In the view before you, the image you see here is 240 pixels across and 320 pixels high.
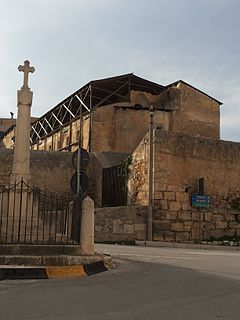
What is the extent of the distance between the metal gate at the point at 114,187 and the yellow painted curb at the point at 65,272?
1431 cm

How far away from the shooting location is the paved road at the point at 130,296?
5.18 metres

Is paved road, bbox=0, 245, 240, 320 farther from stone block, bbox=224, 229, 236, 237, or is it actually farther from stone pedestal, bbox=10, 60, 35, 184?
stone block, bbox=224, 229, 236, 237

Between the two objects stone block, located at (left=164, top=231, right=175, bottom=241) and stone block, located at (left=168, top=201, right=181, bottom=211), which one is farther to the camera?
stone block, located at (left=168, top=201, right=181, bottom=211)

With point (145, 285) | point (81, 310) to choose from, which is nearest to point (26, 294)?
point (81, 310)

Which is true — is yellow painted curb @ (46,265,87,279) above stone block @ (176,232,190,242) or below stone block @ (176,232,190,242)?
below

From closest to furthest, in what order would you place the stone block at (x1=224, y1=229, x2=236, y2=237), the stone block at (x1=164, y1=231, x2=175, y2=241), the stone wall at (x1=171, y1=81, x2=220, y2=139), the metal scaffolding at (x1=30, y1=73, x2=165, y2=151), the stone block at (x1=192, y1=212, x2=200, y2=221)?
the stone block at (x1=164, y1=231, x2=175, y2=241) < the stone block at (x1=192, y1=212, x2=200, y2=221) < the stone block at (x1=224, y1=229, x2=236, y2=237) < the metal scaffolding at (x1=30, y1=73, x2=165, y2=151) < the stone wall at (x1=171, y1=81, x2=220, y2=139)

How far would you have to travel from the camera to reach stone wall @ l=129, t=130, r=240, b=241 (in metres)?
19.9

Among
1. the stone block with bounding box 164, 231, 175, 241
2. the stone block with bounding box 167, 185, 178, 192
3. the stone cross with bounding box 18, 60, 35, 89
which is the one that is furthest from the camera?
the stone block with bounding box 167, 185, 178, 192

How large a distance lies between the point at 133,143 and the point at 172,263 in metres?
25.0

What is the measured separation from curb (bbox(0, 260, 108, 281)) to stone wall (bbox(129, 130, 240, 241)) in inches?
436

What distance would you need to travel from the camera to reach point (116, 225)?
1883 centimetres

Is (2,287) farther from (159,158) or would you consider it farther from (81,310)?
(159,158)

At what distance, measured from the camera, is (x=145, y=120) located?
35594 millimetres

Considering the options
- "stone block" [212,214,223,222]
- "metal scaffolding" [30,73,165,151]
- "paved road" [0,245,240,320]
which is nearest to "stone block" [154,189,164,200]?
"stone block" [212,214,223,222]
